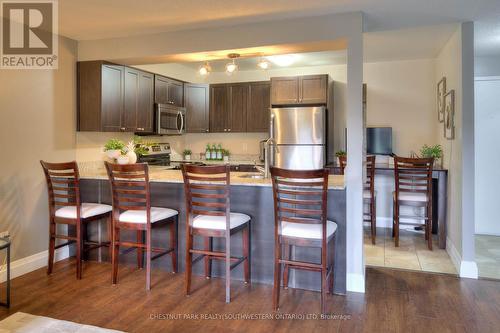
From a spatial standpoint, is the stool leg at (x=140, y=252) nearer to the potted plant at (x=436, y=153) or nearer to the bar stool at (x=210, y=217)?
the bar stool at (x=210, y=217)

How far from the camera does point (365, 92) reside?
5832 mm

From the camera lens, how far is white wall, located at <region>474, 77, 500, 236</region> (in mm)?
5281

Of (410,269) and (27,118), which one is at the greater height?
(27,118)

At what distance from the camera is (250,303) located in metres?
3.05

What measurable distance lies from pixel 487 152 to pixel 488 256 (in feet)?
5.47

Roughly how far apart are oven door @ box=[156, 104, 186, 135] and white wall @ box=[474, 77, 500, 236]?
434 centimetres

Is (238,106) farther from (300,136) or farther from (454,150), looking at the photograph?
(454,150)

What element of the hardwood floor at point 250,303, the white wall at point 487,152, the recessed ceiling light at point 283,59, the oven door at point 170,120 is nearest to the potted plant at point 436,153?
the white wall at point 487,152

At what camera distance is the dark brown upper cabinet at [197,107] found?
20.8 feet

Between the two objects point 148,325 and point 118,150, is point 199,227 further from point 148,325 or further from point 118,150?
point 118,150

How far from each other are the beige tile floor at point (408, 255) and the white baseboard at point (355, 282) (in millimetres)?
782

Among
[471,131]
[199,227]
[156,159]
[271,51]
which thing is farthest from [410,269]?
[156,159]

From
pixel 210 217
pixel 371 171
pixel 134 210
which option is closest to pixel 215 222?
pixel 210 217

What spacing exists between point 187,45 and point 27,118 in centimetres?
174
